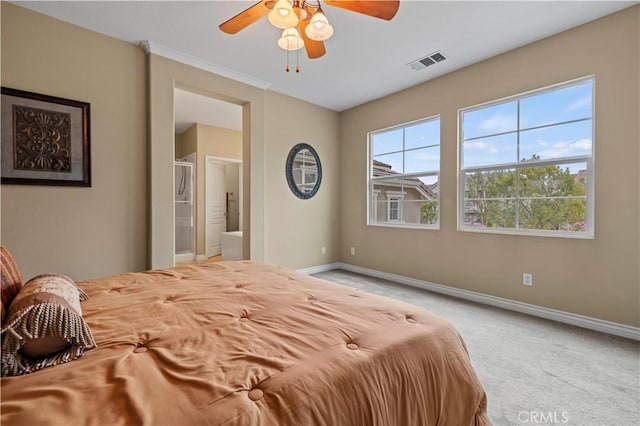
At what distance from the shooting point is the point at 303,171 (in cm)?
458

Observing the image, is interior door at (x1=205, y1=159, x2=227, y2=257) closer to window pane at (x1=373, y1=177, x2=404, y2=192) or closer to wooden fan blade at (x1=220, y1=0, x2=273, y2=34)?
window pane at (x1=373, y1=177, x2=404, y2=192)

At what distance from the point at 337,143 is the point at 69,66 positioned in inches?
141

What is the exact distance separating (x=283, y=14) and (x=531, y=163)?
111 inches

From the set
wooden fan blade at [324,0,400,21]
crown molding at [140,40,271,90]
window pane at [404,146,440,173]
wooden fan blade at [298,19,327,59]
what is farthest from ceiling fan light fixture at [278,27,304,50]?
window pane at [404,146,440,173]

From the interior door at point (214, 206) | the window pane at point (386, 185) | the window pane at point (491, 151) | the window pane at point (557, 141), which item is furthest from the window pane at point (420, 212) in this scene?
the interior door at point (214, 206)

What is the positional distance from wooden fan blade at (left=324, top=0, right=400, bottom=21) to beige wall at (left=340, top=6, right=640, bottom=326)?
2.09 m

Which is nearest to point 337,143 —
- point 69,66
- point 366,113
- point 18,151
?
point 366,113

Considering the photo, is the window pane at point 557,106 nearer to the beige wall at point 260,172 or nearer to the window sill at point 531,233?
the beige wall at point 260,172

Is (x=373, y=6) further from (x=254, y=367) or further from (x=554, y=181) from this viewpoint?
(x=554, y=181)

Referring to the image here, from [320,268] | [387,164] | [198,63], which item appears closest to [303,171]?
[387,164]

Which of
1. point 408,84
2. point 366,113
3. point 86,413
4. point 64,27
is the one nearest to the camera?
point 86,413

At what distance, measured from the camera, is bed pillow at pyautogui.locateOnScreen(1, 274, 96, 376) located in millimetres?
764

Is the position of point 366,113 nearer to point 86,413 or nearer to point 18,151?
point 18,151

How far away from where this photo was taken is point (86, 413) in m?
0.63
